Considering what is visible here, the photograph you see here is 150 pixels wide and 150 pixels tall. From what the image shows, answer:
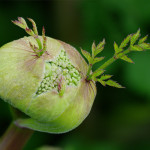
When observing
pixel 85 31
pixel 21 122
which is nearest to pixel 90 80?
pixel 21 122

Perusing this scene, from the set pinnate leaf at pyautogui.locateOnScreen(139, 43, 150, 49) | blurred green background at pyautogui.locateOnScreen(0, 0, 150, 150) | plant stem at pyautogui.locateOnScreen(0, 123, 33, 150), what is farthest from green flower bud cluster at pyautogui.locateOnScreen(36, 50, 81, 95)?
blurred green background at pyautogui.locateOnScreen(0, 0, 150, 150)

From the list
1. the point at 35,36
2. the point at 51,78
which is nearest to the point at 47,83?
the point at 51,78

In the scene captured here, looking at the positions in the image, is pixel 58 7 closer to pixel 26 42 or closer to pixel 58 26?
pixel 58 26

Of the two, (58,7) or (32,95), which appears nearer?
(32,95)

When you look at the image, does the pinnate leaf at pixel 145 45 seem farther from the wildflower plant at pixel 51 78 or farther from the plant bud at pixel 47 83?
the plant bud at pixel 47 83

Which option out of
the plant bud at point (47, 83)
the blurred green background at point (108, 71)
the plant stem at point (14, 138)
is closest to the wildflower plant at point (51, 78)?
the plant bud at point (47, 83)

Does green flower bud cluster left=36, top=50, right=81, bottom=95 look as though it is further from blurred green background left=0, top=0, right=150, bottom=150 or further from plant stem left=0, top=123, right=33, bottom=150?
blurred green background left=0, top=0, right=150, bottom=150

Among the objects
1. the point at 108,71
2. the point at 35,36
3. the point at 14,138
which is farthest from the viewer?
the point at 108,71

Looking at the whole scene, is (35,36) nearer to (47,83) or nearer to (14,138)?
(47,83)
